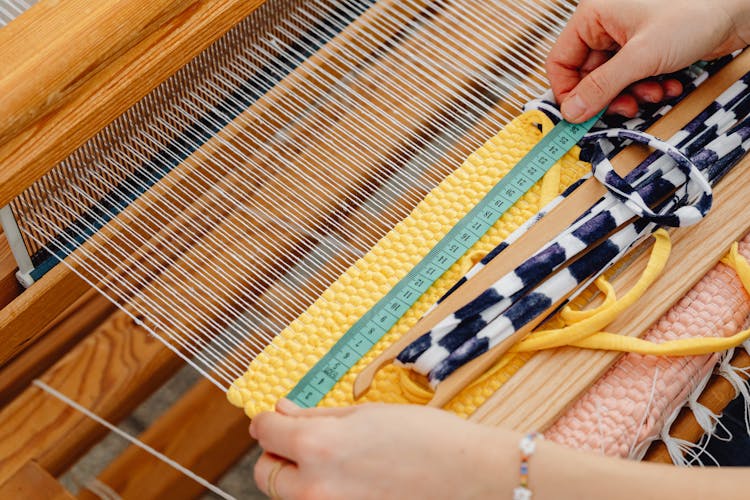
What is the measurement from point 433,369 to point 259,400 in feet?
0.70

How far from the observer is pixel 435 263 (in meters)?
1.14

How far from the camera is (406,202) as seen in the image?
4.10 feet

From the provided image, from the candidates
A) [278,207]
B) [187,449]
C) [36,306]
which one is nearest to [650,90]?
[278,207]

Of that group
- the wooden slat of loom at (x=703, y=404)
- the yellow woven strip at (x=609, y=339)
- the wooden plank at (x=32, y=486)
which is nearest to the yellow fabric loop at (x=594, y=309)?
the yellow woven strip at (x=609, y=339)

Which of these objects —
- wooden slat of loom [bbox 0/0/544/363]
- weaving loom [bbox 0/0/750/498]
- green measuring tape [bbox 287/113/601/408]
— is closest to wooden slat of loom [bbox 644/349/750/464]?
weaving loom [bbox 0/0/750/498]

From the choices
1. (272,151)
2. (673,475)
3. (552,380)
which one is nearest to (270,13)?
(272,151)

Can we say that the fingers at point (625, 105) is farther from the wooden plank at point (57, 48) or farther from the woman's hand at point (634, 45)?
the wooden plank at point (57, 48)

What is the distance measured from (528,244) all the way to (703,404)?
32cm

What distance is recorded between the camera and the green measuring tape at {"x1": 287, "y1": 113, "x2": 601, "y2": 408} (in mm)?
1070

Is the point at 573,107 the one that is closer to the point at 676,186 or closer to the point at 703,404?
the point at 676,186

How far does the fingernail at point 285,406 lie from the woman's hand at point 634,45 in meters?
0.56

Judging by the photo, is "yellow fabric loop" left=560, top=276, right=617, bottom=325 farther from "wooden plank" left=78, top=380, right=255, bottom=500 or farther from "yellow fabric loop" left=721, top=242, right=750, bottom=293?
"wooden plank" left=78, top=380, right=255, bottom=500

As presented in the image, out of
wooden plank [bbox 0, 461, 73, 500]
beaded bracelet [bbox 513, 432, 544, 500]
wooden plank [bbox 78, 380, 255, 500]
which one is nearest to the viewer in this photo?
beaded bracelet [bbox 513, 432, 544, 500]

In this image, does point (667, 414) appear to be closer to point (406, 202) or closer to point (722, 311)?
point (722, 311)
